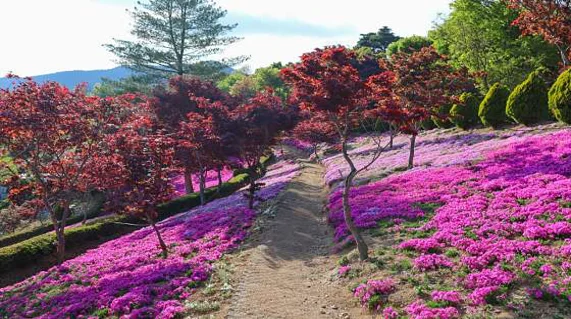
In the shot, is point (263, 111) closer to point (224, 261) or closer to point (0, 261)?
point (224, 261)

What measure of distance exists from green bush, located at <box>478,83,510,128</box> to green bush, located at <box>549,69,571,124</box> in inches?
300

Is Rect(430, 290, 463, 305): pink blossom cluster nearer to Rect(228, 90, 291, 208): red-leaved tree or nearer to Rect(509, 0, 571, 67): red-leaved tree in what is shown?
Rect(228, 90, 291, 208): red-leaved tree

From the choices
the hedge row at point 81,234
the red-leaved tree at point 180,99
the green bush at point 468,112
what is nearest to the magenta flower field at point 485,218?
the green bush at point 468,112

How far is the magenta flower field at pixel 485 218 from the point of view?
31.5 ft

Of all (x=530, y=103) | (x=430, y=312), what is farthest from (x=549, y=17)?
(x=430, y=312)

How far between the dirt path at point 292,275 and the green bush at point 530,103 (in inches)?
647

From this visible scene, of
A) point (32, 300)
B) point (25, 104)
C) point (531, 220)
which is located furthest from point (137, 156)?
point (531, 220)

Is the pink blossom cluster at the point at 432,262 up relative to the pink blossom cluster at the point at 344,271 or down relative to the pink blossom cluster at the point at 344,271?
up

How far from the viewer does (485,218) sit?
14.1 m

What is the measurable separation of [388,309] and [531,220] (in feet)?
19.8

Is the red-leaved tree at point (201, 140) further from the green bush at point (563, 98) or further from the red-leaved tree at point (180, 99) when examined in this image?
the green bush at point (563, 98)

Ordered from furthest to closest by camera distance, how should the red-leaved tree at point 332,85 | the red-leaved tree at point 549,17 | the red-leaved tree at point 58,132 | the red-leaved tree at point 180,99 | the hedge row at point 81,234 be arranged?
the red-leaved tree at point 180,99, the hedge row at point 81,234, the red-leaved tree at point 549,17, the red-leaved tree at point 58,132, the red-leaved tree at point 332,85

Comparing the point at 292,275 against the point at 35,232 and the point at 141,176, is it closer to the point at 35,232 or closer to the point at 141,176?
the point at 141,176

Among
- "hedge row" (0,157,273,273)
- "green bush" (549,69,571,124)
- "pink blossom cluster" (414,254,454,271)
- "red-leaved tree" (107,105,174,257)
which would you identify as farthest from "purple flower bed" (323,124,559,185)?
"hedge row" (0,157,273,273)
